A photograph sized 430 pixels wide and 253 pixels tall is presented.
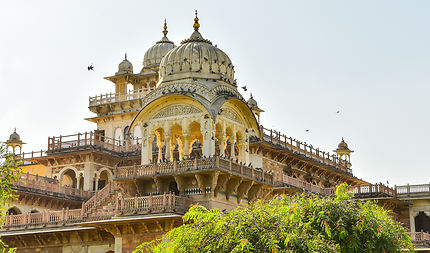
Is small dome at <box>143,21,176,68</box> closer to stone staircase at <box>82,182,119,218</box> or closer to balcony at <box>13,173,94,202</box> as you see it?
balcony at <box>13,173,94,202</box>

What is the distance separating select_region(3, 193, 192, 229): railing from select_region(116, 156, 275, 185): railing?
1468 millimetres

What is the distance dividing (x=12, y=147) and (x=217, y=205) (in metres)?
25.8

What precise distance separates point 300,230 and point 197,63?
15.6m

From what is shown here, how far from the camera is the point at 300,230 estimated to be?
19922 mm

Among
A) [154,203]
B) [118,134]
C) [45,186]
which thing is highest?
[118,134]

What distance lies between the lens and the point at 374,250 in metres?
20.4

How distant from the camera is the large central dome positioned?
34.1 meters

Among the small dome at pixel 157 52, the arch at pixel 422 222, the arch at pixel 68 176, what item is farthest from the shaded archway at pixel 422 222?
the arch at pixel 68 176

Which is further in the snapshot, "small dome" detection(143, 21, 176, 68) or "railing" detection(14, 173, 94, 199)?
"small dome" detection(143, 21, 176, 68)

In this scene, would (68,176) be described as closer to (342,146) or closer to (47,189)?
(47,189)

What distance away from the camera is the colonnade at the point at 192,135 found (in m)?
32.8

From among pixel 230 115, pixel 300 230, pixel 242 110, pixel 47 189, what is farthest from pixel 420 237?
pixel 300 230

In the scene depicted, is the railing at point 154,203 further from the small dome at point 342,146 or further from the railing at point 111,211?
the small dome at point 342,146

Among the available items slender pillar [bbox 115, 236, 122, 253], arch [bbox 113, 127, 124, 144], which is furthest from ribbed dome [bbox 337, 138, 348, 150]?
slender pillar [bbox 115, 236, 122, 253]
